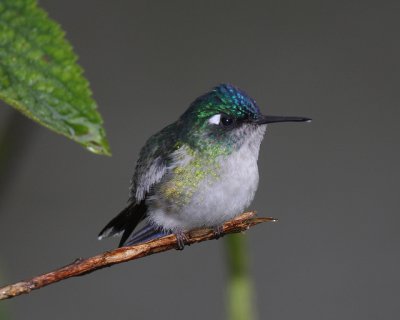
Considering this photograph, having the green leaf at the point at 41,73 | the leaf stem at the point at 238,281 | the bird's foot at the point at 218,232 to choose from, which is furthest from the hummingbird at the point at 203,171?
the green leaf at the point at 41,73

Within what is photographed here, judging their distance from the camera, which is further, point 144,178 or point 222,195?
point 144,178

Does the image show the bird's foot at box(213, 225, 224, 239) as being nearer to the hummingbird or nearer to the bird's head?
the hummingbird

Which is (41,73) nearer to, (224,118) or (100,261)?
(100,261)

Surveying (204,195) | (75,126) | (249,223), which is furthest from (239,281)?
(75,126)

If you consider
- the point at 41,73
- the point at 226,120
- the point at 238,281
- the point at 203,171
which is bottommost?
the point at 238,281

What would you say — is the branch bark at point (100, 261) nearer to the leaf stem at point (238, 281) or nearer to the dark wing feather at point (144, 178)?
the leaf stem at point (238, 281)

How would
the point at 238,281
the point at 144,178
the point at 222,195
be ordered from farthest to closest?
the point at 144,178 < the point at 222,195 < the point at 238,281

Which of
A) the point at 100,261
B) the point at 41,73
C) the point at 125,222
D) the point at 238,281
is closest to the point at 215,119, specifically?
the point at 125,222

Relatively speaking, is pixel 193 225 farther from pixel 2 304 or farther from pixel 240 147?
pixel 2 304
